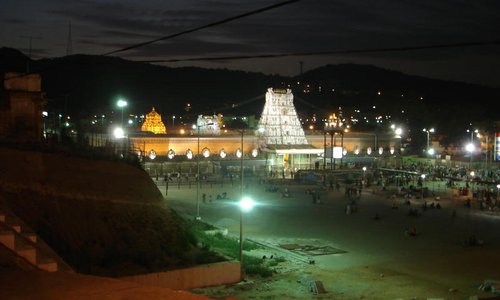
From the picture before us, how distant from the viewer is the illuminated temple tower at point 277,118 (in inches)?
2377

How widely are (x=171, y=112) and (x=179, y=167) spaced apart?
76128mm

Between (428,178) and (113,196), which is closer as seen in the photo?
(113,196)

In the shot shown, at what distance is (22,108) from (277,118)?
39478mm

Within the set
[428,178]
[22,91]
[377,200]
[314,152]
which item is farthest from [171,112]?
[22,91]

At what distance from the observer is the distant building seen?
22.3 m

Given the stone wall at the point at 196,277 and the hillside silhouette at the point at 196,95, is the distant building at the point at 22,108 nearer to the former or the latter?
the stone wall at the point at 196,277

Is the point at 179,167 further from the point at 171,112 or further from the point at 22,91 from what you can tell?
the point at 171,112

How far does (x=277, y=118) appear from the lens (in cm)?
6050

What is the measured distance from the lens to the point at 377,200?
137ft

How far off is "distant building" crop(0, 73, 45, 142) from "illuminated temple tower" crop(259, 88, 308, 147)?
38125mm

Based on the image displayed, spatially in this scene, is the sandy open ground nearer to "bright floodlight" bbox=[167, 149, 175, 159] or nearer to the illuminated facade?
"bright floodlight" bbox=[167, 149, 175, 159]

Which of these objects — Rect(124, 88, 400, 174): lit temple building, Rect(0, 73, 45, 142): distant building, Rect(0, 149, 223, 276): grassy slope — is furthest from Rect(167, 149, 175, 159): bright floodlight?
Rect(0, 149, 223, 276): grassy slope

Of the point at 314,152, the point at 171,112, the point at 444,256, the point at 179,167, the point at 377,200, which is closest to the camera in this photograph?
the point at 444,256

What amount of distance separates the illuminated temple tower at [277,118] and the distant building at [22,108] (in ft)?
125
